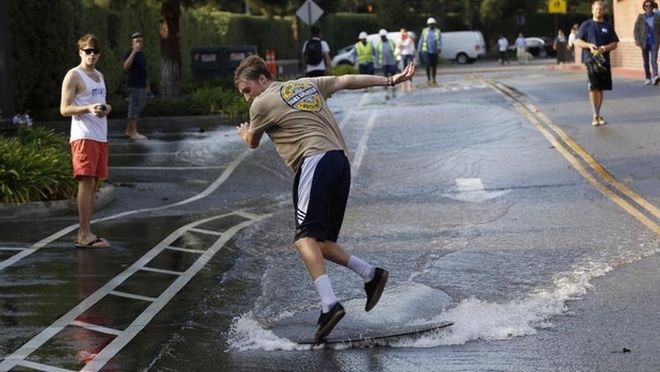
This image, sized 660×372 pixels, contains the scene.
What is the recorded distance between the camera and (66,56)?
25391 millimetres

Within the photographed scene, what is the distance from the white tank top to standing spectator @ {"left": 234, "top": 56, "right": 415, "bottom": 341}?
11.5ft

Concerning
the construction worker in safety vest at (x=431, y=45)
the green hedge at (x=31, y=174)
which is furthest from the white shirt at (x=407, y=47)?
the green hedge at (x=31, y=174)

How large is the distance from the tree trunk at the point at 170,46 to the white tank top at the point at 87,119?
15810 millimetres

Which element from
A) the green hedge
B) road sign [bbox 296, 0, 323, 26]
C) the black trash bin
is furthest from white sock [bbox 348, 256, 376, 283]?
road sign [bbox 296, 0, 323, 26]

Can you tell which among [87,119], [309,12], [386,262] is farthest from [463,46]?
[386,262]

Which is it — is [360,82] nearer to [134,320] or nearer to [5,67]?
[134,320]

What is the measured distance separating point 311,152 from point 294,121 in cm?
22

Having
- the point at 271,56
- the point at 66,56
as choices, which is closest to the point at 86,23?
the point at 66,56

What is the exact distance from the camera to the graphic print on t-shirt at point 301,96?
711 cm

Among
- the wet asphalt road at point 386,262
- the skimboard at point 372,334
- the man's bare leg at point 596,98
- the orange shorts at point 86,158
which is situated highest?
the orange shorts at point 86,158

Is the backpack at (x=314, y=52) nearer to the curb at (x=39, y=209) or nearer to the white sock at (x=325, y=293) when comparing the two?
the curb at (x=39, y=209)

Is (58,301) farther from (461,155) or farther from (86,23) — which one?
(86,23)

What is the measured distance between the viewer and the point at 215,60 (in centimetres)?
3528

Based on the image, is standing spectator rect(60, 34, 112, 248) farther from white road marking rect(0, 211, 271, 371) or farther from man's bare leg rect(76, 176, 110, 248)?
white road marking rect(0, 211, 271, 371)
